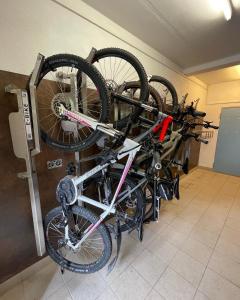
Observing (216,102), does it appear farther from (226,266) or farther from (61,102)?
(61,102)

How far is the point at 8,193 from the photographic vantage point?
1.26 meters

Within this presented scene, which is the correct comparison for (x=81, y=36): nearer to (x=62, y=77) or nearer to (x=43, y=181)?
(x=62, y=77)

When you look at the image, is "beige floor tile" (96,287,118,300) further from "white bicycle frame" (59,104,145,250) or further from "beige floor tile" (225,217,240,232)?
"beige floor tile" (225,217,240,232)

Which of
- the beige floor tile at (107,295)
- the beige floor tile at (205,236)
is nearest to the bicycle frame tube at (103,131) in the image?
the beige floor tile at (107,295)

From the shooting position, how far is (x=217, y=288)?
4.38 ft

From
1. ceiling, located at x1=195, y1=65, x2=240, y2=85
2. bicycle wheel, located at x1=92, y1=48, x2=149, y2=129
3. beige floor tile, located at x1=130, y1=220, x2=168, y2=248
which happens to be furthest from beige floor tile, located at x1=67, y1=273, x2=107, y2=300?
ceiling, located at x1=195, y1=65, x2=240, y2=85

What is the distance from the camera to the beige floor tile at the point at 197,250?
163cm

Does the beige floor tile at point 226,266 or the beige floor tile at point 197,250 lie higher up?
the beige floor tile at point 197,250

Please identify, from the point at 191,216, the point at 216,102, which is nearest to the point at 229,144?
the point at 216,102

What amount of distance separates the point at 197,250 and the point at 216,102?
4.24m

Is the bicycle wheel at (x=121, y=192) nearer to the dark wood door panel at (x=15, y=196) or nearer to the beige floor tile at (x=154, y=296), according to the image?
the dark wood door panel at (x=15, y=196)

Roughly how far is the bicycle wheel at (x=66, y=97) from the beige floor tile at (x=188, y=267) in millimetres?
1489

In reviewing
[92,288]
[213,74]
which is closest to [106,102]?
[92,288]

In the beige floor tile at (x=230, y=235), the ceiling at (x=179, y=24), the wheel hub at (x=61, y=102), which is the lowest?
the beige floor tile at (x=230, y=235)
